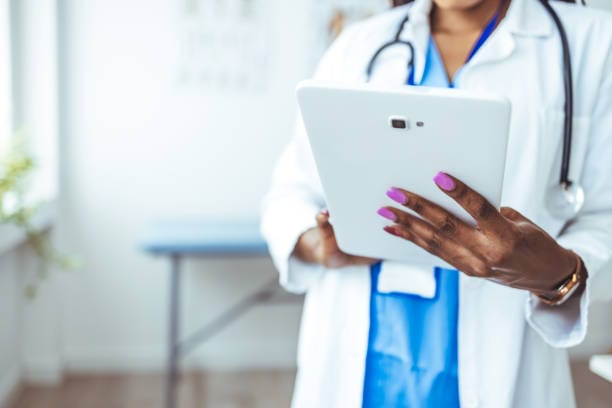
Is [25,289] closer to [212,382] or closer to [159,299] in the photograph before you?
[159,299]

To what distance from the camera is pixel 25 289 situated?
2.87 m

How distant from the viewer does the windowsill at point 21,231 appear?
2334 mm

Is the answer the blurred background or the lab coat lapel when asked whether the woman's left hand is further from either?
the blurred background

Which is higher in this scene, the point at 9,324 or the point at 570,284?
the point at 570,284

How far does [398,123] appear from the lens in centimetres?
71

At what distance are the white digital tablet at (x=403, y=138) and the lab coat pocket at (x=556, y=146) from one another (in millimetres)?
211

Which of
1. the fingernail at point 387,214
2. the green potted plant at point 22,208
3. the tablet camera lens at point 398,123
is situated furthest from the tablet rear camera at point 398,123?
the green potted plant at point 22,208

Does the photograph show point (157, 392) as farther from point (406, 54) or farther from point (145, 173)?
point (406, 54)

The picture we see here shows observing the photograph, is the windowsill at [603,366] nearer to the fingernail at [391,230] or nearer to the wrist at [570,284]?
the wrist at [570,284]

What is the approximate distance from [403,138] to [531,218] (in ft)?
0.89

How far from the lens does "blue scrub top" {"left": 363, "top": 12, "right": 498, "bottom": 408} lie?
917 millimetres

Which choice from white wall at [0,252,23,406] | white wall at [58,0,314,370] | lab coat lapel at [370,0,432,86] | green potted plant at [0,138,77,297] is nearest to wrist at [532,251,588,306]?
lab coat lapel at [370,0,432,86]

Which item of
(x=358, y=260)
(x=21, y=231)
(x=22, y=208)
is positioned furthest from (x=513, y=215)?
(x=21, y=231)

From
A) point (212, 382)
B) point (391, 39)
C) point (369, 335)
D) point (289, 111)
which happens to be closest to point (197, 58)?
point (289, 111)
